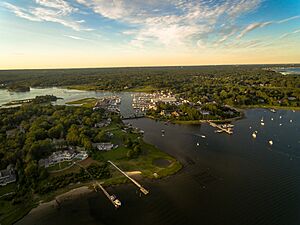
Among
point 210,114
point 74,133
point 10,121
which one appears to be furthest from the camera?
point 210,114

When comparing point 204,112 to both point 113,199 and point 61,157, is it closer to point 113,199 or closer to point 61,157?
→ point 61,157

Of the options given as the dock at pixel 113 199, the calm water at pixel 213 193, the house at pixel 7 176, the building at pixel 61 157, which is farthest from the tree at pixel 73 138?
the calm water at pixel 213 193

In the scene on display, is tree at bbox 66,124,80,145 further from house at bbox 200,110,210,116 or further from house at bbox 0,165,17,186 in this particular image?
house at bbox 200,110,210,116

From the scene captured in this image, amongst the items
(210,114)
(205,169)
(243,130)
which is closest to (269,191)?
(205,169)

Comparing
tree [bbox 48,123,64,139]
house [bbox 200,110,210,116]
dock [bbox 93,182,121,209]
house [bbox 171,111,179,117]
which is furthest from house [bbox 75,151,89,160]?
house [bbox 200,110,210,116]

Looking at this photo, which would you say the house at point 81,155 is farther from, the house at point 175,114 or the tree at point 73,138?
the house at point 175,114

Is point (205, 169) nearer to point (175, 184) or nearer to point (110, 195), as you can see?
point (175, 184)

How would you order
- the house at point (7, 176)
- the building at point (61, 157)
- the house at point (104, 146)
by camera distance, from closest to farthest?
the house at point (7, 176), the building at point (61, 157), the house at point (104, 146)
